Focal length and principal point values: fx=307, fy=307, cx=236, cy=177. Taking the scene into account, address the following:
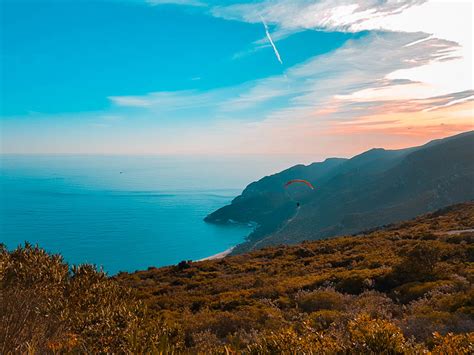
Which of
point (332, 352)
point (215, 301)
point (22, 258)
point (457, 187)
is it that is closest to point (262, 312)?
point (215, 301)

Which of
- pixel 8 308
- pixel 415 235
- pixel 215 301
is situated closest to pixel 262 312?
pixel 215 301

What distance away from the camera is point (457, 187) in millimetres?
146750

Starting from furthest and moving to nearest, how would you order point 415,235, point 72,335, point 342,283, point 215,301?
1. point 415,235
2. point 215,301
3. point 342,283
4. point 72,335

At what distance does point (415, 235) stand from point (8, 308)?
43.3 meters

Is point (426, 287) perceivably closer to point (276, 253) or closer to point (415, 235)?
point (415, 235)

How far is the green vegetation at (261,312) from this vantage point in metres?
8.96

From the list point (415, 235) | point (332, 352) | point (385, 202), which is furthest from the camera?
point (385, 202)

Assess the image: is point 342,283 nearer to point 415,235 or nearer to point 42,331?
point 42,331

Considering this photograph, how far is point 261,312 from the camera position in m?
18.6

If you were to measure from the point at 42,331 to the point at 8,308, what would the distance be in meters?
2.20

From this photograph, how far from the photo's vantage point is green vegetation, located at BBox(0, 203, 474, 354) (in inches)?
353

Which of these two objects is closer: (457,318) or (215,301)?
(457,318)

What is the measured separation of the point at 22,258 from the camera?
67.1 feet

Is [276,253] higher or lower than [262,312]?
lower
